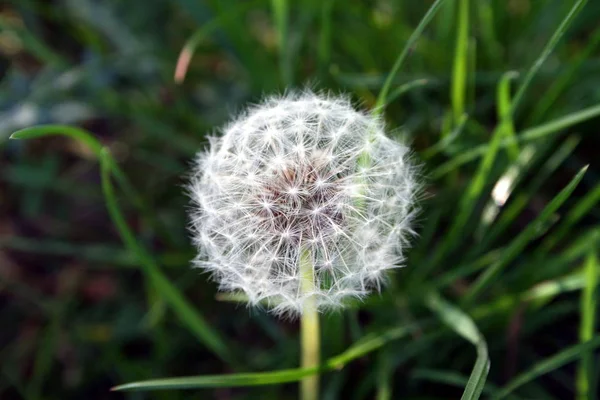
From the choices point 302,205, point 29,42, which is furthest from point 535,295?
point 29,42

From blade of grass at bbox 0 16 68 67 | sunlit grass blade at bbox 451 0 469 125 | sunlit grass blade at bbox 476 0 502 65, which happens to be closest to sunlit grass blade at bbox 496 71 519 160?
sunlit grass blade at bbox 451 0 469 125

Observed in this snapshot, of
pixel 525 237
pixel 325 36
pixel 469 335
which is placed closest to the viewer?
pixel 469 335

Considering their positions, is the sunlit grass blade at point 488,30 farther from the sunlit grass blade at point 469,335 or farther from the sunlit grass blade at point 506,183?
the sunlit grass blade at point 469,335

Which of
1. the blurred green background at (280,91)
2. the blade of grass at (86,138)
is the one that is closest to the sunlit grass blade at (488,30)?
the blurred green background at (280,91)

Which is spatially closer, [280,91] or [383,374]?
[383,374]

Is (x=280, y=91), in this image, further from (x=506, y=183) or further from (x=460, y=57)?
(x=506, y=183)
